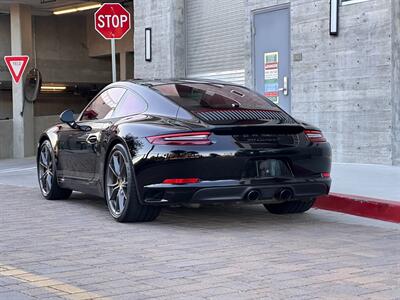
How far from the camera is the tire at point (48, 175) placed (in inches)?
348

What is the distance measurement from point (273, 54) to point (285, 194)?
22.0 feet

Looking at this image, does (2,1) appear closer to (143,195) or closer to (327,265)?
(143,195)

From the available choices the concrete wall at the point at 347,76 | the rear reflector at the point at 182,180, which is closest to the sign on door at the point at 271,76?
the concrete wall at the point at 347,76

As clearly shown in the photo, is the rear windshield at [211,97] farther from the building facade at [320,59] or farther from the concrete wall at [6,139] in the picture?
the concrete wall at [6,139]

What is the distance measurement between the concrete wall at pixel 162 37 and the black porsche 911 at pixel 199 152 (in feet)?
26.5

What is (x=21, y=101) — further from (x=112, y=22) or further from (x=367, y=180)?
(x=367, y=180)

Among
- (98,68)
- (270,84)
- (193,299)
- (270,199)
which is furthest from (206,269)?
Answer: (98,68)

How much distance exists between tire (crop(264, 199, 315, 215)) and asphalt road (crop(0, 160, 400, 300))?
3.6 inches

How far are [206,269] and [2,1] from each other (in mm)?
17171

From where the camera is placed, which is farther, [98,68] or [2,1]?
[98,68]

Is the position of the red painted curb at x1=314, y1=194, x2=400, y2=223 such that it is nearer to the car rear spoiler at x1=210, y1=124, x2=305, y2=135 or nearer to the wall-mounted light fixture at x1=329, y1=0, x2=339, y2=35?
the car rear spoiler at x1=210, y1=124, x2=305, y2=135

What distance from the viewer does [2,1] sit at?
66.8 ft

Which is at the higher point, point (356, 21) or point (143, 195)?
point (356, 21)

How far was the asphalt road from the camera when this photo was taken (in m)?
4.56
